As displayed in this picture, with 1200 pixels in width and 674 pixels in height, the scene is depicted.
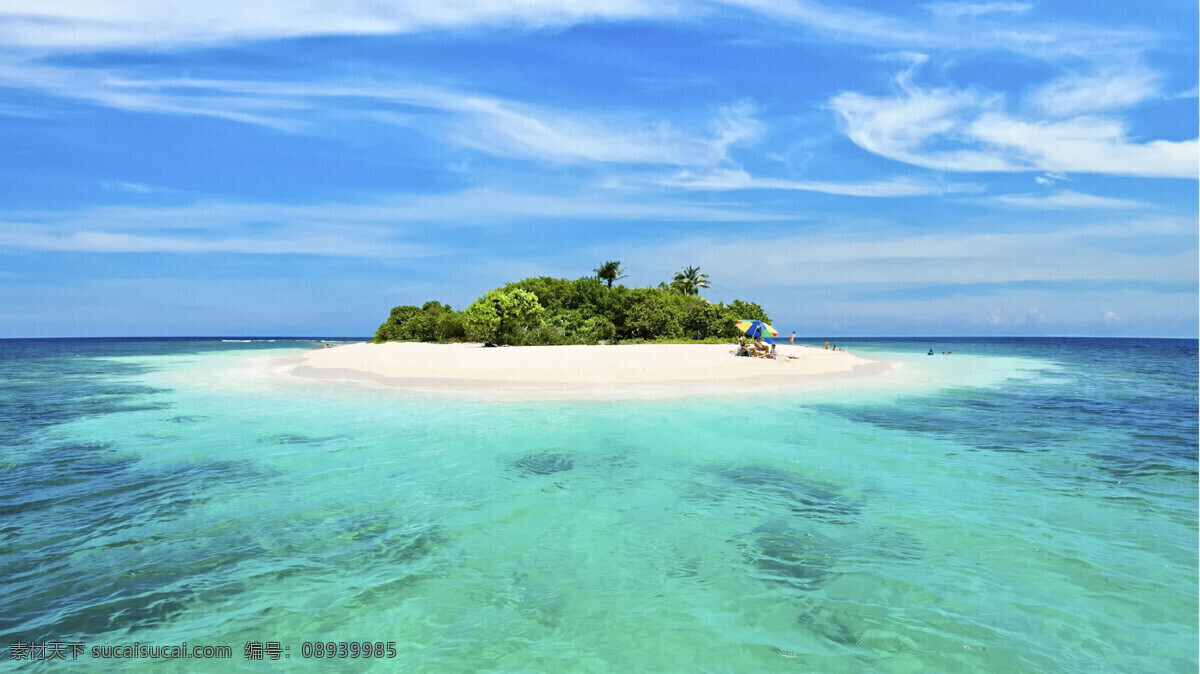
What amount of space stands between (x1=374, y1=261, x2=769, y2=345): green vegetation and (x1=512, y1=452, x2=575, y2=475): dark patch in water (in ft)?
120

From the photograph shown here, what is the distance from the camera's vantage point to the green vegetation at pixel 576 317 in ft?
164

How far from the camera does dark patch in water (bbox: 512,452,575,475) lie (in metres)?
11.4

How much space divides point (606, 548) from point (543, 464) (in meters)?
4.69

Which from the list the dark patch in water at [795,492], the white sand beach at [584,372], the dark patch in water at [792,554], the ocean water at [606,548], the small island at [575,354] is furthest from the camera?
the small island at [575,354]

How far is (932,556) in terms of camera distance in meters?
7.12

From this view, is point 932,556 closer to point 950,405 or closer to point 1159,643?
point 1159,643

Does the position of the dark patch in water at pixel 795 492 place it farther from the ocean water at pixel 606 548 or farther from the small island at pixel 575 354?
the small island at pixel 575 354

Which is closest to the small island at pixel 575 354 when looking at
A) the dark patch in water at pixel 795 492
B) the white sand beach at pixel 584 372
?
the white sand beach at pixel 584 372

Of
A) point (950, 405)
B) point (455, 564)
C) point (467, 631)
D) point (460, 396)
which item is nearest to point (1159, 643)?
point (467, 631)

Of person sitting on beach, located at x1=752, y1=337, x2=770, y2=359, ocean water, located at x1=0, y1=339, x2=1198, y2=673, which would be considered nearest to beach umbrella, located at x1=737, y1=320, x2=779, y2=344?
person sitting on beach, located at x1=752, y1=337, x2=770, y2=359

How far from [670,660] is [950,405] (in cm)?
2118

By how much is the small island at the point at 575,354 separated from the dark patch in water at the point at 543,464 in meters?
9.03

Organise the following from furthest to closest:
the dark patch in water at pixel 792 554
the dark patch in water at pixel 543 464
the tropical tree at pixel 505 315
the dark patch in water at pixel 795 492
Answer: the tropical tree at pixel 505 315 → the dark patch in water at pixel 543 464 → the dark patch in water at pixel 795 492 → the dark patch in water at pixel 792 554

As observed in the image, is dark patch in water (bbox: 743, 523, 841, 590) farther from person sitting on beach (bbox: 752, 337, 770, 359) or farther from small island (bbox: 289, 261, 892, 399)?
person sitting on beach (bbox: 752, 337, 770, 359)
